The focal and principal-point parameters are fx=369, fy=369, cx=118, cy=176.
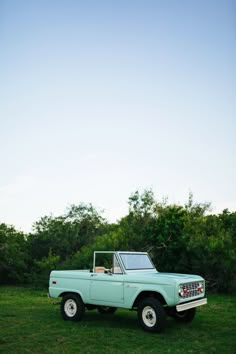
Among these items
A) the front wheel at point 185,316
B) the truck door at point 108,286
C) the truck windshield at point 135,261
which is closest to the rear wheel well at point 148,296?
the truck door at point 108,286

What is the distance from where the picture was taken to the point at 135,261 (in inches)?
359

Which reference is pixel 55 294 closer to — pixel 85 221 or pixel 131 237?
pixel 131 237

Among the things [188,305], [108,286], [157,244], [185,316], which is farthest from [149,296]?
[157,244]

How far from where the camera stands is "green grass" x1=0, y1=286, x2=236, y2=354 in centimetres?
646

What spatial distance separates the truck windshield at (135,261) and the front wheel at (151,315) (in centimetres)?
112

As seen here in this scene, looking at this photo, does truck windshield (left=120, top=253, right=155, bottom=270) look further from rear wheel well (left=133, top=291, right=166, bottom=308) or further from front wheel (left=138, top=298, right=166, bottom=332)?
front wheel (left=138, top=298, right=166, bottom=332)

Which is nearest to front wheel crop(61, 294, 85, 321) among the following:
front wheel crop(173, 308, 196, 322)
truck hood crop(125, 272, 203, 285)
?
truck hood crop(125, 272, 203, 285)

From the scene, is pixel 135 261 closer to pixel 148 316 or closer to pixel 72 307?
pixel 148 316

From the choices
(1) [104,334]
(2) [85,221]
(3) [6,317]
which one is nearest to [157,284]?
(1) [104,334]

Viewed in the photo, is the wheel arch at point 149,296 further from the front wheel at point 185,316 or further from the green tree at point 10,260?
the green tree at point 10,260

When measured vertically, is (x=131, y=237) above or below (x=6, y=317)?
above

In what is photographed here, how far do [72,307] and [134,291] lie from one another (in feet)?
6.43

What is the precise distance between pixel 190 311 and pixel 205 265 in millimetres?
7659

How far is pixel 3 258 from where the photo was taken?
74.9ft
